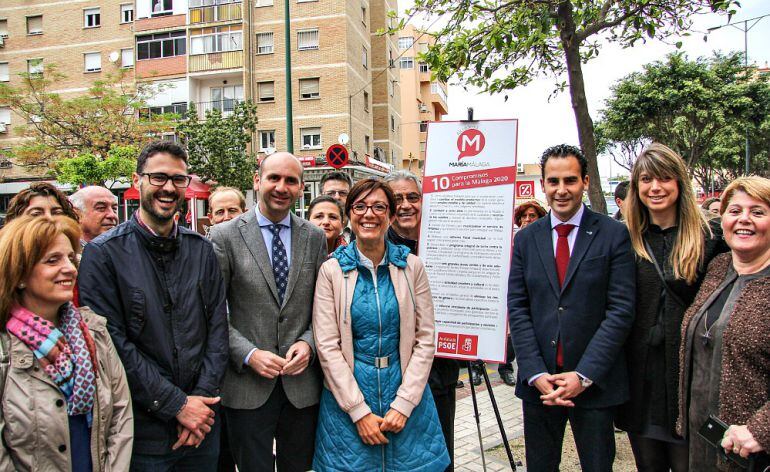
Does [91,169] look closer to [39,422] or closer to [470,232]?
[470,232]

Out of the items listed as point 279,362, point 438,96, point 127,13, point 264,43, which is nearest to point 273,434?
point 279,362

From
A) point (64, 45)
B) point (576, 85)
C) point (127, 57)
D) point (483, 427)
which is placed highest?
point (64, 45)

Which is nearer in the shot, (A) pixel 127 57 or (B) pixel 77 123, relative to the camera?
(B) pixel 77 123

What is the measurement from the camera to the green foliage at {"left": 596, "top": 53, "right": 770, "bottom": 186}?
22438 mm

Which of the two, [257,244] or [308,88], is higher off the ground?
[308,88]

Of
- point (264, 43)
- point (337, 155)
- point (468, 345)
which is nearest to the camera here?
point (468, 345)

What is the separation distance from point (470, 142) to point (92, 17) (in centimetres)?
3542

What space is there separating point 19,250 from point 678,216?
3324 mm

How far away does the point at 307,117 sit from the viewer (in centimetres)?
2942

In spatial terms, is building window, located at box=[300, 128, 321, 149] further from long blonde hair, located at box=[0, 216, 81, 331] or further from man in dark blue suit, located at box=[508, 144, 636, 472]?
long blonde hair, located at box=[0, 216, 81, 331]

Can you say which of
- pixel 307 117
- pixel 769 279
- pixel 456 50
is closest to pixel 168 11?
pixel 307 117

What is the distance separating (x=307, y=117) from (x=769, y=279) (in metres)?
28.6

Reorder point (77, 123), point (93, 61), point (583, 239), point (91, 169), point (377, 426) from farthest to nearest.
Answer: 1. point (93, 61)
2. point (77, 123)
3. point (91, 169)
4. point (583, 239)
5. point (377, 426)

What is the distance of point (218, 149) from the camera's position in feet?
72.4
